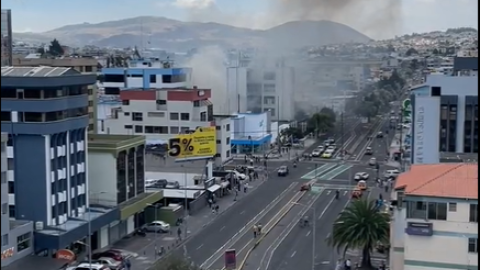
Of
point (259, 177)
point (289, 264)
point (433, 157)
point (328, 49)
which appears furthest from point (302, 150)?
point (328, 49)

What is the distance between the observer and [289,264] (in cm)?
507

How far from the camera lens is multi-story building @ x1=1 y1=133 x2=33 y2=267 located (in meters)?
4.55

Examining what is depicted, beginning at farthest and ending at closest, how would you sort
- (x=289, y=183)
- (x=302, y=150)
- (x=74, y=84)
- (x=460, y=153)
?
(x=302, y=150), (x=289, y=183), (x=460, y=153), (x=74, y=84)

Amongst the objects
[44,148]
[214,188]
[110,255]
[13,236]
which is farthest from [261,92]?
[13,236]

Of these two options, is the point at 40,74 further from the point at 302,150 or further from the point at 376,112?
the point at 376,112

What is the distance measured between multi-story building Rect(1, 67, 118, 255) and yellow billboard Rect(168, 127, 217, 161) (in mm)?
2611

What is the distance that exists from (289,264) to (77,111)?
75.0 inches

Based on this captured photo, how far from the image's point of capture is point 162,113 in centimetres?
962

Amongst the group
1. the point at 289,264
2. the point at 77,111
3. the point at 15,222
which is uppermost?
the point at 77,111

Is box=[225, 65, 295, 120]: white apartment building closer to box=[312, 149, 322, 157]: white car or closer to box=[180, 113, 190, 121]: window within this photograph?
box=[312, 149, 322, 157]: white car

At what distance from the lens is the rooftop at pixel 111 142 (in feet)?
19.1

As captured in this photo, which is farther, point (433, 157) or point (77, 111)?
point (433, 157)

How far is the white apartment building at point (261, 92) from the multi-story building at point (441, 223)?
10.00m

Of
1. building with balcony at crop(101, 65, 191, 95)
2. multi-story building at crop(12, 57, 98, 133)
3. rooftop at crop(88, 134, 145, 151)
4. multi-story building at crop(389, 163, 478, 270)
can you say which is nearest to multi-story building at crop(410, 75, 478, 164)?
rooftop at crop(88, 134, 145, 151)
